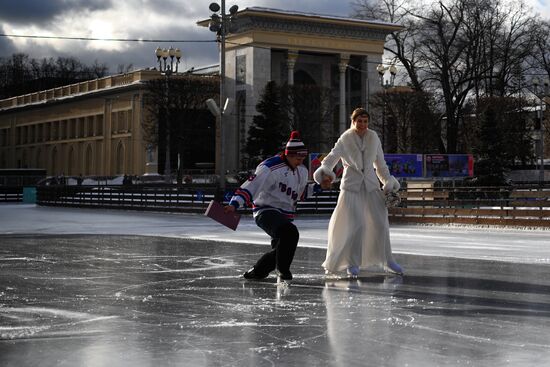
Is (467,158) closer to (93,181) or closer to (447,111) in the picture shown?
(447,111)

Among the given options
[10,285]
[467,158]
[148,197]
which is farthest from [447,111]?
[10,285]

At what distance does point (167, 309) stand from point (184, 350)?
218cm

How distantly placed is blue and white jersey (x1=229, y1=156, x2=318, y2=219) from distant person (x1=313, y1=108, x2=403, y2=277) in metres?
0.31

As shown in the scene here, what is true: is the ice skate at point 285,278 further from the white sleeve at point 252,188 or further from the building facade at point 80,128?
the building facade at point 80,128

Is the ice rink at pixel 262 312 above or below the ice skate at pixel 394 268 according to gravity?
below

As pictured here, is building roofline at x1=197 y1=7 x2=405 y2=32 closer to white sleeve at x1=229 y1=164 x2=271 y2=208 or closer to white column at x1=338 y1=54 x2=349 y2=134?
white column at x1=338 y1=54 x2=349 y2=134

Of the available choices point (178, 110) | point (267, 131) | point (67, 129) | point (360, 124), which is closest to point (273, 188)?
point (360, 124)

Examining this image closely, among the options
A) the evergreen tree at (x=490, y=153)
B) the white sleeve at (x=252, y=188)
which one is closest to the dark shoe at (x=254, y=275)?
the white sleeve at (x=252, y=188)

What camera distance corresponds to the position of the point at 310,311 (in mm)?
8320

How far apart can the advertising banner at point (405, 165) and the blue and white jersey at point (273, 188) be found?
35.6 metres

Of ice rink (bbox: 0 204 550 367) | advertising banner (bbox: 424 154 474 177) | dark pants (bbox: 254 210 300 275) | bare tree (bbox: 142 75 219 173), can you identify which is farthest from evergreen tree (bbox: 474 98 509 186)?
dark pants (bbox: 254 210 300 275)

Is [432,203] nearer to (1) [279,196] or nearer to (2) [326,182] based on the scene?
(2) [326,182]

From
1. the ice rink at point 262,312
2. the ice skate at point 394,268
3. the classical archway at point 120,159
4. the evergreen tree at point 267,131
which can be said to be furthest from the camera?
the classical archway at point 120,159

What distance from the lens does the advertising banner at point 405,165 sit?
152ft
